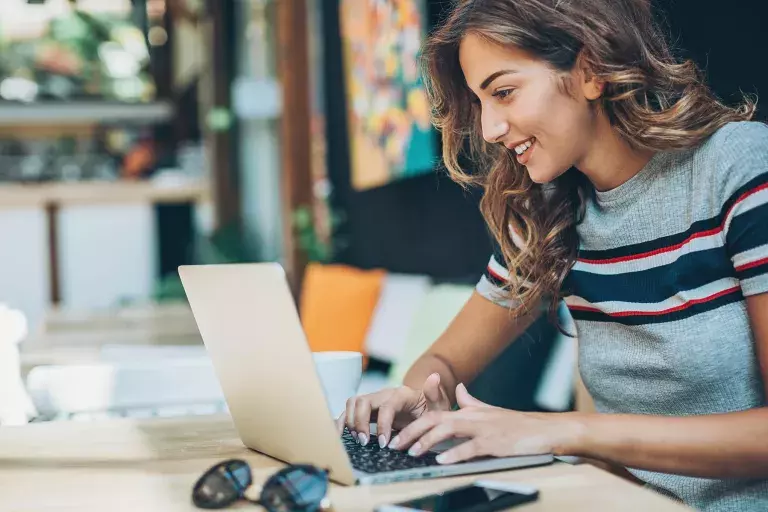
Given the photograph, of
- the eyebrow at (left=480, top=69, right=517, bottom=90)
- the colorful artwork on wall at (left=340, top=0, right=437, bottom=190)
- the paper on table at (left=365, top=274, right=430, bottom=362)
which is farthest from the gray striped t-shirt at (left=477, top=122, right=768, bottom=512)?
the paper on table at (left=365, top=274, right=430, bottom=362)

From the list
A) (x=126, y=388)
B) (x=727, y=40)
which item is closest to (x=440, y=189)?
(x=727, y=40)

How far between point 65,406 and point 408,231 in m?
2.60

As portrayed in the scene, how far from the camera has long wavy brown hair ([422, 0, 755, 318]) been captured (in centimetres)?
132

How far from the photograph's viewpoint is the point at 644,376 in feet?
4.49

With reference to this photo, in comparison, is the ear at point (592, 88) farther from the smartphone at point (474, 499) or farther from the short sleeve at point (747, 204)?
the smartphone at point (474, 499)

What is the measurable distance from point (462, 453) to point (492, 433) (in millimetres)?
44

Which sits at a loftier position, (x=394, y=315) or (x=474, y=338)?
(x=474, y=338)

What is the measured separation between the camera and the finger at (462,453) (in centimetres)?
101

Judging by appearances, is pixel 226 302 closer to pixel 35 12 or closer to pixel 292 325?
pixel 292 325

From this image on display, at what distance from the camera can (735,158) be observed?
1.23 m

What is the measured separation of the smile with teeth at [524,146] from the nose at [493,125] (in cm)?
3

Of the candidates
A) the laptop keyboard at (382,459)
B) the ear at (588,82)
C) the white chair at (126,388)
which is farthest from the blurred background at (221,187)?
the laptop keyboard at (382,459)

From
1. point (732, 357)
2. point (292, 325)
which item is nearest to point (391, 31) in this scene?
point (732, 357)

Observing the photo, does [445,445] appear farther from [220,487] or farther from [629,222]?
[629,222]
